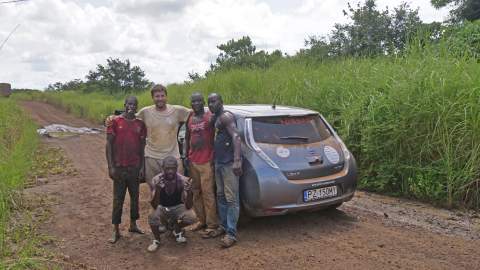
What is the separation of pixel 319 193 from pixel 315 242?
61cm

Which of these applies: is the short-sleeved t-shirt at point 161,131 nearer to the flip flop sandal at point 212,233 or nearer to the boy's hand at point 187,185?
the boy's hand at point 187,185

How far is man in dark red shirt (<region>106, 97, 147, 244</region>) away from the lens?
17.2 feet

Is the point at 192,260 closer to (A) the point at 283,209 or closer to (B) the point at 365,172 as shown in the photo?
(A) the point at 283,209

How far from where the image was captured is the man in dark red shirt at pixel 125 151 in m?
5.24

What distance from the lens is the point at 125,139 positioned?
5.24m

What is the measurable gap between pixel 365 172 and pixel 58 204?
5.13 meters

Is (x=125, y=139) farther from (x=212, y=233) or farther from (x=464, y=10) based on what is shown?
(x=464, y=10)

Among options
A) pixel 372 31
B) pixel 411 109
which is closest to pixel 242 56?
pixel 372 31

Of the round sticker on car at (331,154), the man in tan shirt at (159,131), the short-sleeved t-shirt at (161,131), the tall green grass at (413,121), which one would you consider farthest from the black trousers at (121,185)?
the tall green grass at (413,121)

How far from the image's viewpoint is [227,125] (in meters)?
5.05

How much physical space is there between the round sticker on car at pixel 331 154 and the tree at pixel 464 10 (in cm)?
1140

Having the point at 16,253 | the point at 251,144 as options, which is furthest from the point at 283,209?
the point at 16,253

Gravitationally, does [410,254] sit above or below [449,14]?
below

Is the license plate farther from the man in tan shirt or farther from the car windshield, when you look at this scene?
the man in tan shirt
